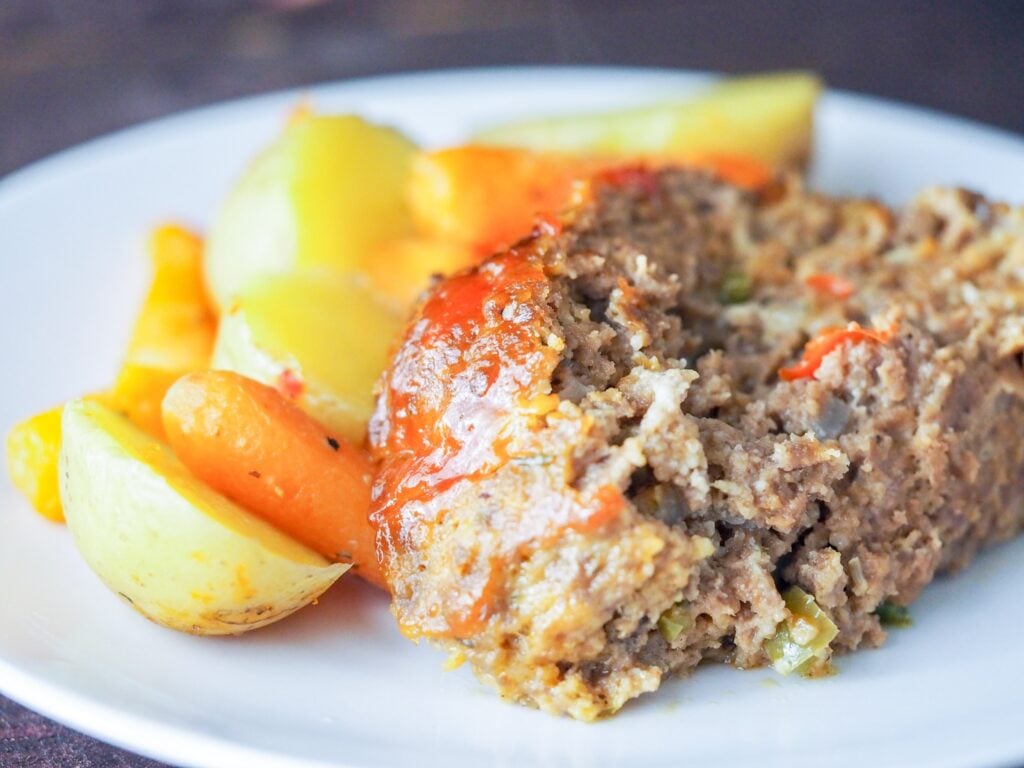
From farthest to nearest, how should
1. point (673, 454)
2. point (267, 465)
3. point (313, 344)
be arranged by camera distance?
point (313, 344) < point (267, 465) < point (673, 454)

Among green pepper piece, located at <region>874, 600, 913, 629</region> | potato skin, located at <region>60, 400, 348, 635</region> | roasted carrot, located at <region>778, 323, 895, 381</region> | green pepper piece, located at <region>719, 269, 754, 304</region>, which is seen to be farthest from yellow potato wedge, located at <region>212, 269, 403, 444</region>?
green pepper piece, located at <region>874, 600, 913, 629</region>

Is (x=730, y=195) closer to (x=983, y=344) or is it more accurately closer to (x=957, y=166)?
(x=983, y=344)

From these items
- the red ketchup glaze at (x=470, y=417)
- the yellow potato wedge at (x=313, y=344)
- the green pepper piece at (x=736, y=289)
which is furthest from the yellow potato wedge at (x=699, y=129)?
the red ketchup glaze at (x=470, y=417)

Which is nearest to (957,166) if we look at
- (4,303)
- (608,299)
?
(608,299)

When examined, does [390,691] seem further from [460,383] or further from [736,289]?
[736,289]

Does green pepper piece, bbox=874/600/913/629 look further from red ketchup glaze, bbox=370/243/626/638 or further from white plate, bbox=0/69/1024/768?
red ketchup glaze, bbox=370/243/626/638

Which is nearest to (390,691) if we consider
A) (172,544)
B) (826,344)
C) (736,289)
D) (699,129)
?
(172,544)

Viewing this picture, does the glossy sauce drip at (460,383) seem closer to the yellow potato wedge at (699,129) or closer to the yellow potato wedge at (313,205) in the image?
the yellow potato wedge at (313,205)
